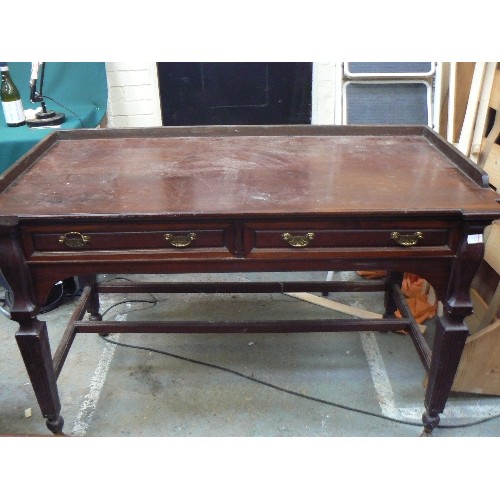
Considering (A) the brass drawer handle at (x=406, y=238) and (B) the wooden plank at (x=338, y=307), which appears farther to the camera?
(B) the wooden plank at (x=338, y=307)

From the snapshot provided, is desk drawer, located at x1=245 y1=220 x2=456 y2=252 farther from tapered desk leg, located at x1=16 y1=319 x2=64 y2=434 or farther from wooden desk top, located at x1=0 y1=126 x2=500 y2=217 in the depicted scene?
tapered desk leg, located at x1=16 y1=319 x2=64 y2=434

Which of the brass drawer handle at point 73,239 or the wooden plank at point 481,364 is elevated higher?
the brass drawer handle at point 73,239

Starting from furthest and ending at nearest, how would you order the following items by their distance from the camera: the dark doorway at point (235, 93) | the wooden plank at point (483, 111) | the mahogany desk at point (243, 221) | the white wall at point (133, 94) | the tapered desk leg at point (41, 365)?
the dark doorway at point (235, 93) < the white wall at point (133, 94) < the wooden plank at point (483, 111) < the tapered desk leg at point (41, 365) < the mahogany desk at point (243, 221)

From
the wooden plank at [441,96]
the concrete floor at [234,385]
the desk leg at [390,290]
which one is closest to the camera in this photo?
the concrete floor at [234,385]

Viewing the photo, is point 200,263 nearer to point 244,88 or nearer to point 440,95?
point 440,95

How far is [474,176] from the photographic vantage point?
5.07 feet

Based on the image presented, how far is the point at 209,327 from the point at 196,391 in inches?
11.8

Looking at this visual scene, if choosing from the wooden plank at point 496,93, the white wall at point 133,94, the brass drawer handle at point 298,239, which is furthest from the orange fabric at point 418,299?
the white wall at point 133,94

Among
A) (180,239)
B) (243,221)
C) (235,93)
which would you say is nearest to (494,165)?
(243,221)

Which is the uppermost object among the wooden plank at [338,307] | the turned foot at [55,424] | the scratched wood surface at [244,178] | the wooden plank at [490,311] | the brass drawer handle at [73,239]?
the scratched wood surface at [244,178]

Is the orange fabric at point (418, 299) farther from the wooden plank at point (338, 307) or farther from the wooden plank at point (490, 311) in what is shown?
the wooden plank at point (490, 311)

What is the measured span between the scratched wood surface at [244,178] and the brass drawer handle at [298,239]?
0.09 m

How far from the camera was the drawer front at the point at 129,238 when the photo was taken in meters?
1.41

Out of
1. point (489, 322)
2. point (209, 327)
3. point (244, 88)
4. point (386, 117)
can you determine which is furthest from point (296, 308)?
point (244, 88)
